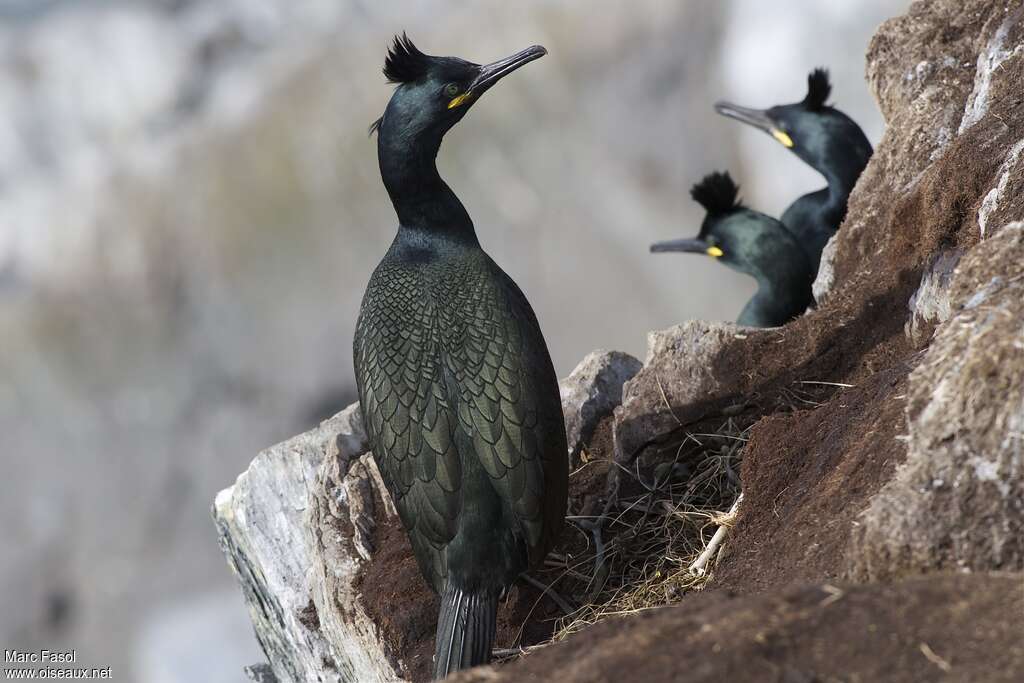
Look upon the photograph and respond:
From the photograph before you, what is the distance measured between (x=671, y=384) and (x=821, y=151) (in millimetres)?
2823

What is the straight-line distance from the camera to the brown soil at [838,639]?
2.07 meters

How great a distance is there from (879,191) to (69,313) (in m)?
18.6

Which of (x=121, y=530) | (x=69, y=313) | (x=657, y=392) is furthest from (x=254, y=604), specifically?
(x=69, y=313)

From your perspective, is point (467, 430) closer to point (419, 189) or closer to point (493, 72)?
point (419, 189)

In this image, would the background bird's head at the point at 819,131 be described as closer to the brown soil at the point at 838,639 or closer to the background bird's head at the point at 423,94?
the background bird's head at the point at 423,94

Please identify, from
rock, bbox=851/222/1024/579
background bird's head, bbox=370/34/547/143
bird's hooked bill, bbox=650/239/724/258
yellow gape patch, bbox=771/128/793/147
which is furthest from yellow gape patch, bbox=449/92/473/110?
yellow gape patch, bbox=771/128/793/147

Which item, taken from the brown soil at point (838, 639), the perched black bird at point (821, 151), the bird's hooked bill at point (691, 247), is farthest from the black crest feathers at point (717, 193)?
the brown soil at point (838, 639)

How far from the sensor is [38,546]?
19234 millimetres

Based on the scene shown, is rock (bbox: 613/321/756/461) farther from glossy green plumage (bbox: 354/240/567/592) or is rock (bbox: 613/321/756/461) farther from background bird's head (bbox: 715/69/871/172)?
background bird's head (bbox: 715/69/871/172)

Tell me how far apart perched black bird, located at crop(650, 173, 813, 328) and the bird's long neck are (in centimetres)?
247

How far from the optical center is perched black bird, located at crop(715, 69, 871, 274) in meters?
6.74

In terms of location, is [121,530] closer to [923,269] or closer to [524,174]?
[524,174]

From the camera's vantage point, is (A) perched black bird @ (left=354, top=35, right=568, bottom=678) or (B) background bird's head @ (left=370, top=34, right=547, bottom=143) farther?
(B) background bird's head @ (left=370, top=34, right=547, bottom=143)

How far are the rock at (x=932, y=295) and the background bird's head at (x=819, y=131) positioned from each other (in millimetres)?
2681
